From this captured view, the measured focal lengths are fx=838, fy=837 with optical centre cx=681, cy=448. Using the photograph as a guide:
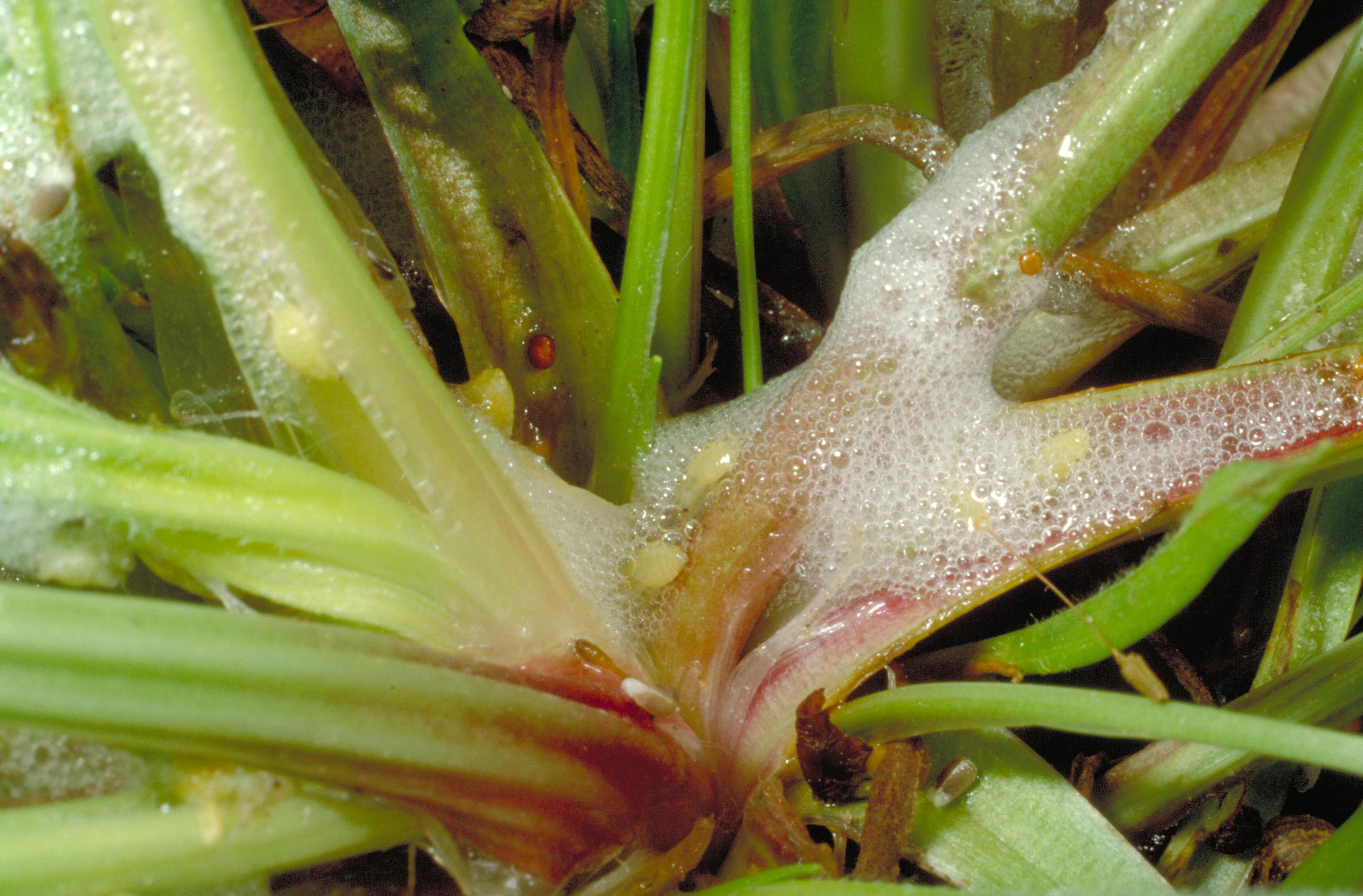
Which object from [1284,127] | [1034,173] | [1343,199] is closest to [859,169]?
[1034,173]

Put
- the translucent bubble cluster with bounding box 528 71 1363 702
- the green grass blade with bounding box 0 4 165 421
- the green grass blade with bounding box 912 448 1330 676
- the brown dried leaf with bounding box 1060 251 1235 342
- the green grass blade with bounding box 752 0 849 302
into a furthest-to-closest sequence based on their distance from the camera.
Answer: the green grass blade with bounding box 752 0 849 302 → the brown dried leaf with bounding box 1060 251 1235 342 → the translucent bubble cluster with bounding box 528 71 1363 702 → the green grass blade with bounding box 0 4 165 421 → the green grass blade with bounding box 912 448 1330 676

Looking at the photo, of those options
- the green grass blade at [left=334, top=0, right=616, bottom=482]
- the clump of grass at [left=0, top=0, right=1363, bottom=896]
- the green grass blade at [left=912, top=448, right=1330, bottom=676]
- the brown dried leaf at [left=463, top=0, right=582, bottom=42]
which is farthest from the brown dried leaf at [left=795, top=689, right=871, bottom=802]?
the brown dried leaf at [left=463, top=0, right=582, bottom=42]

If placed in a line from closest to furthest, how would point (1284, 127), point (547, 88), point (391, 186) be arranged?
point (547, 88) → point (391, 186) → point (1284, 127)

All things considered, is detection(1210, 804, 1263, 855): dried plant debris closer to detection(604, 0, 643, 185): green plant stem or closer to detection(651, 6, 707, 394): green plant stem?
detection(651, 6, 707, 394): green plant stem

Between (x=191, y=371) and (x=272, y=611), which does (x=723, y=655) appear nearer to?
(x=272, y=611)

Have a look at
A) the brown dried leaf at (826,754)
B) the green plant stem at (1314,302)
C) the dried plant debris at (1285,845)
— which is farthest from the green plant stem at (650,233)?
the dried plant debris at (1285,845)

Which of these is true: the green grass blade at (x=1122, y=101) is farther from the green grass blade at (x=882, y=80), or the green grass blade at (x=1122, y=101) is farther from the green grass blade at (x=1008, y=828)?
the green grass blade at (x=1008, y=828)

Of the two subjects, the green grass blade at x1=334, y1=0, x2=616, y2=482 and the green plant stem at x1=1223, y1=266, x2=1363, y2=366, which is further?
the green grass blade at x1=334, y1=0, x2=616, y2=482
